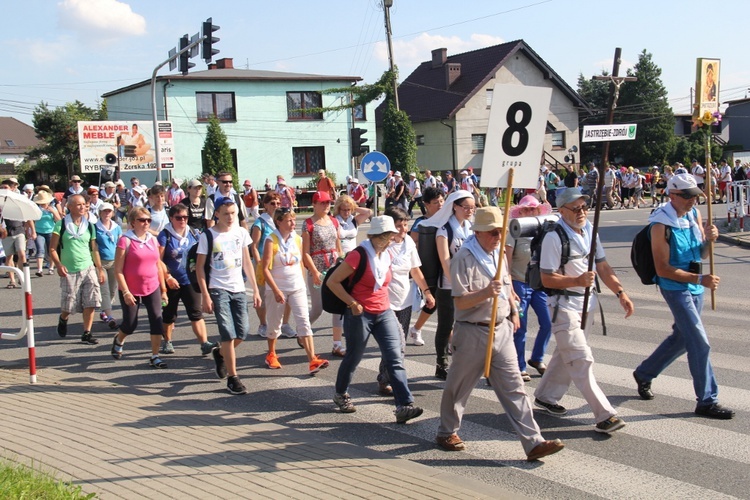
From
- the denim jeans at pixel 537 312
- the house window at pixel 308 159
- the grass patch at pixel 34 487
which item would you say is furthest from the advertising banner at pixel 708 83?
the house window at pixel 308 159

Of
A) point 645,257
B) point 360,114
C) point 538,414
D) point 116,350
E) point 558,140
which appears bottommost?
point 538,414

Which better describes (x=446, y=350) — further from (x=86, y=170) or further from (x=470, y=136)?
(x=470, y=136)

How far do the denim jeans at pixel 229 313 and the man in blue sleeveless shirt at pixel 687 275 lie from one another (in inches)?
150

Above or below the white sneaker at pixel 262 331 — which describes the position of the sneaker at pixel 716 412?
below

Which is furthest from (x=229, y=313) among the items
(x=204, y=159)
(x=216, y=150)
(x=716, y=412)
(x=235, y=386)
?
(x=204, y=159)

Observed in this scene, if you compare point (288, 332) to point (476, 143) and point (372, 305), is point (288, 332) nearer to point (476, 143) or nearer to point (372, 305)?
point (372, 305)

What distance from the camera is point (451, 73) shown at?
55.3 metres

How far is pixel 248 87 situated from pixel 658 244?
42056 millimetres

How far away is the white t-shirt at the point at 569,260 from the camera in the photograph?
6.04 metres

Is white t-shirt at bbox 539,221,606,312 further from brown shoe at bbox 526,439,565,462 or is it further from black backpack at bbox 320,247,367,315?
black backpack at bbox 320,247,367,315

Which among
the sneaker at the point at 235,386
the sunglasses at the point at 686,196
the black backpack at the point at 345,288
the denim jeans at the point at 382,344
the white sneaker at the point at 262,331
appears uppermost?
the sunglasses at the point at 686,196

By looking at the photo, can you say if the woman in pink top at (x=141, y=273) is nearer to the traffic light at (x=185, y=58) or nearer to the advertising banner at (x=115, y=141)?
the traffic light at (x=185, y=58)

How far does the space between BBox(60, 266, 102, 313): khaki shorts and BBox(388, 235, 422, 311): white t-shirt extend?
171 inches

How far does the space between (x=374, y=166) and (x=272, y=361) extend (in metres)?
10.6
